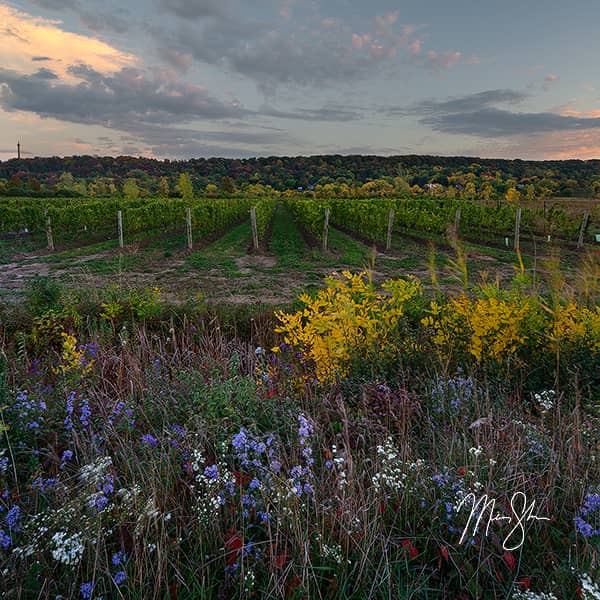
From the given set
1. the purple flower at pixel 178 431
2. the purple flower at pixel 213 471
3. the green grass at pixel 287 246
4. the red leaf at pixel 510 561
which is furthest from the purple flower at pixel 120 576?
the green grass at pixel 287 246

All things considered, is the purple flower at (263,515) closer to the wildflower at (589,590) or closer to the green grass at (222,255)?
the wildflower at (589,590)

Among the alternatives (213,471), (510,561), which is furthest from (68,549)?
(510,561)

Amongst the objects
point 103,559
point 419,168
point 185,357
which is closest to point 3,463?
point 103,559

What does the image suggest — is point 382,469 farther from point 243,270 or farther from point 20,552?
point 243,270

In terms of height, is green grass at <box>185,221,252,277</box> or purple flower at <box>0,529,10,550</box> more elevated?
purple flower at <box>0,529,10,550</box>

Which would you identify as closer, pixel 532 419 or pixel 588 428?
pixel 588 428

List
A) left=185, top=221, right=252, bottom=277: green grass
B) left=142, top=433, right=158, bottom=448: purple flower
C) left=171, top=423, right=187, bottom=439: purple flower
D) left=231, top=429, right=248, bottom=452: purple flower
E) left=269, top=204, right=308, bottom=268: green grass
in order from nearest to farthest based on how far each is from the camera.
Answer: left=231, top=429, right=248, bottom=452: purple flower → left=142, top=433, right=158, bottom=448: purple flower → left=171, top=423, right=187, bottom=439: purple flower → left=185, top=221, right=252, bottom=277: green grass → left=269, top=204, right=308, bottom=268: green grass

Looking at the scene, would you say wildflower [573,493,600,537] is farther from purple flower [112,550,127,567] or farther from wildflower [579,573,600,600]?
purple flower [112,550,127,567]

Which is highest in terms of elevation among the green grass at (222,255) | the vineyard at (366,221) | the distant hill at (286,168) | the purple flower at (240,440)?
the distant hill at (286,168)

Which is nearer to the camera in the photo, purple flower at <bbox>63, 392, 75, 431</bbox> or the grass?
the grass

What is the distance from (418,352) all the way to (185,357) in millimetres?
1973

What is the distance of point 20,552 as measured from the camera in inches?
61.3

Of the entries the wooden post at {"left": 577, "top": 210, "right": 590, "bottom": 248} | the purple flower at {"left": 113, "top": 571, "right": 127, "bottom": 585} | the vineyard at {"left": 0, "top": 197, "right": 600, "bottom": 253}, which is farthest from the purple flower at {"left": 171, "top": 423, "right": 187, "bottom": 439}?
the wooden post at {"left": 577, "top": 210, "right": 590, "bottom": 248}
